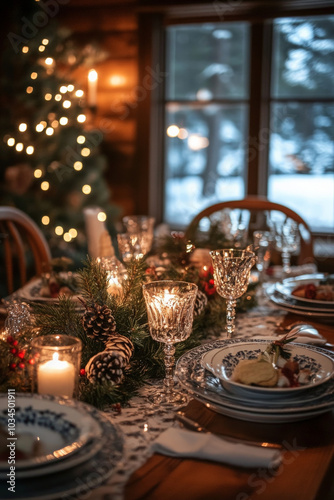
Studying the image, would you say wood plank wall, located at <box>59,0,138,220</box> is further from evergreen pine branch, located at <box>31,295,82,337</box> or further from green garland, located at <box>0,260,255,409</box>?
evergreen pine branch, located at <box>31,295,82,337</box>

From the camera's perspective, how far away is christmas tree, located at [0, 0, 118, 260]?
340 cm

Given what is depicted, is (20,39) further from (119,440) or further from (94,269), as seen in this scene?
(119,440)

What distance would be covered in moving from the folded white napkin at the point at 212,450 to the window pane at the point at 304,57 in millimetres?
3059

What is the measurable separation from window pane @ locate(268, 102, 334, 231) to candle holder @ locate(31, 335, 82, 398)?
2.98m

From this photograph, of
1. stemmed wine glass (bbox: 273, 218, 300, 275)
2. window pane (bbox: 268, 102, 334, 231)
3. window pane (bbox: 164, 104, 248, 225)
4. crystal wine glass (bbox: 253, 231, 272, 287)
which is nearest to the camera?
crystal wine glass (bbox: 253, 231, 272, 287)

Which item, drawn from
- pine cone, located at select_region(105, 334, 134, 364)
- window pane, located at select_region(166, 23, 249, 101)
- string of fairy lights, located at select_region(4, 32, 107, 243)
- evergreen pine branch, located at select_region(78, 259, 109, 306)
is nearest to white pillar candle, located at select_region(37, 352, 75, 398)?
pine cone, located at select_region(105, 334, 134, 364)

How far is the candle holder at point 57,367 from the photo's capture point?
3.00 ft

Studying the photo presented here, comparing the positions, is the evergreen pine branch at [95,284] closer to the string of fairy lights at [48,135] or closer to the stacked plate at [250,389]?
the stacked plate at [250,389]

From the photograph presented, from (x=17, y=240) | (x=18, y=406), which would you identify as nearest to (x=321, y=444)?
(x=18, y=406)

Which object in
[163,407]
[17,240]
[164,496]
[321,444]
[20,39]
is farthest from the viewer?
[20,39]

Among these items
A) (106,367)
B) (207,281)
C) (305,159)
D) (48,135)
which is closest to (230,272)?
(207,281)

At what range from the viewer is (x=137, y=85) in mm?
3893

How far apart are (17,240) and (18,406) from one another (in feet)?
4.01

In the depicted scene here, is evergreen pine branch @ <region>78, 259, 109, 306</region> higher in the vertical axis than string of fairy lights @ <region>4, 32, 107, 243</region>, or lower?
lower
